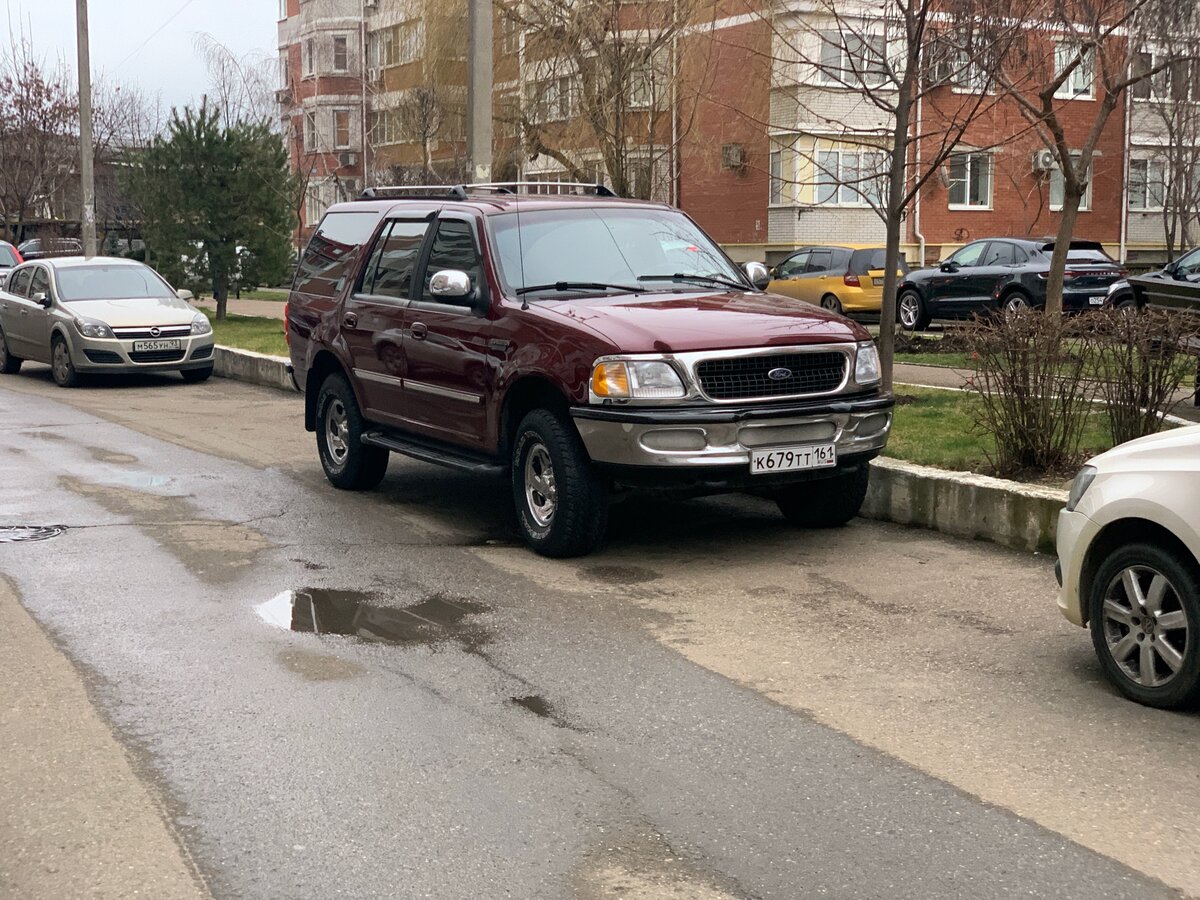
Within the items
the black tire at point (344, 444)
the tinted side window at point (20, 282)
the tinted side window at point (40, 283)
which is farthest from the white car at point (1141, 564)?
the tinted side window at point (20, 282)

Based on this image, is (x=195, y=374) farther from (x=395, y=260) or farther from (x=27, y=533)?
(x=27, y=533)

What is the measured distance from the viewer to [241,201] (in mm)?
26281

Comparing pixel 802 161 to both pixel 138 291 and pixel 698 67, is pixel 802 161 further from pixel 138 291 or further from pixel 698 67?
pixel 138 291

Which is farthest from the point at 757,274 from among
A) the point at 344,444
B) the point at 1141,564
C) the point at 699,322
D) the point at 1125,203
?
the point at 1125,203

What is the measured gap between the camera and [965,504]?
8.52m

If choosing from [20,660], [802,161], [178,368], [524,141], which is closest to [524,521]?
[20,660]

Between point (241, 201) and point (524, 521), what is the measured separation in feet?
64.2

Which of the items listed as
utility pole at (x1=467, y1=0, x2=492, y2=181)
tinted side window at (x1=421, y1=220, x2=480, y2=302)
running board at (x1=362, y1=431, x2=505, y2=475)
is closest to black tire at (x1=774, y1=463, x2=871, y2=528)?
running board at (x1=362, y1=431, x2=505, y2=475)

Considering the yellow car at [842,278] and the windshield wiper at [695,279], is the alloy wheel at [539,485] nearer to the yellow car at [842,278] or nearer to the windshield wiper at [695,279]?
the windshield wiper at [695,279]

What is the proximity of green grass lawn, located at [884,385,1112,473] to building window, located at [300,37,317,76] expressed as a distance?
5269 centimetres

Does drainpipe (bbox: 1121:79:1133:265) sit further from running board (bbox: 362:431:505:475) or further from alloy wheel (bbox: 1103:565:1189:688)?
alloy wheel (bbox: 1103:565:1189:688)

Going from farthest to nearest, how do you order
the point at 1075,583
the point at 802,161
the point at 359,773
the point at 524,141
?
the point at 802,161, the point at 524,141, the point at 1075,583, the point at 359,773

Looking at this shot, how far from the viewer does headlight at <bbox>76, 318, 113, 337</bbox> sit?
59.5 feet

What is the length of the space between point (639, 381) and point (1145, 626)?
2.94 metres
